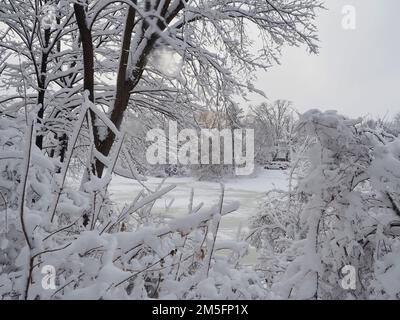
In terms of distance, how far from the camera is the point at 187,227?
129cm

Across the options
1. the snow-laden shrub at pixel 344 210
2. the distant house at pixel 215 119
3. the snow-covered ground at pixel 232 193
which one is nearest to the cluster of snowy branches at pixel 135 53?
the distant house at pixel 215 119

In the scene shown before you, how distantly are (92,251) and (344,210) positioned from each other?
1.44 meters

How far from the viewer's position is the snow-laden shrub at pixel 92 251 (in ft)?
3.82

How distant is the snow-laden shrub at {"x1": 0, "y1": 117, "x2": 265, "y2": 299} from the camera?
1.16 metres

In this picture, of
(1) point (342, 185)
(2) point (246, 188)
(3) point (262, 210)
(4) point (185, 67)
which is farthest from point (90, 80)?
(2) point (246, 188)

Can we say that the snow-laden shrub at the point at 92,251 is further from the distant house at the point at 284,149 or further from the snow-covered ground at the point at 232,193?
the snow-covered ground at the point at 232,193

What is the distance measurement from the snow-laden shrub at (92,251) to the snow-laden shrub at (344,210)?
54 centimetres

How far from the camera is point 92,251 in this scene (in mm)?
1330

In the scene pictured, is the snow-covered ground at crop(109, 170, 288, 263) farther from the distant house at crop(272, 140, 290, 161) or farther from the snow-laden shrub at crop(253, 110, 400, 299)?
the snow-laden shrub at crop(253, 110, 400, 299)

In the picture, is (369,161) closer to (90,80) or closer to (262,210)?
(90,80)

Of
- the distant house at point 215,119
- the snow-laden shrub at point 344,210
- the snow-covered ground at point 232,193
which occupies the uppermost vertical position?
the distant house at point 215,119

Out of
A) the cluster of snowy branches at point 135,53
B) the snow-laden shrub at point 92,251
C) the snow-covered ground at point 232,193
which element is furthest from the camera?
the snow-covered ground at point 232,193

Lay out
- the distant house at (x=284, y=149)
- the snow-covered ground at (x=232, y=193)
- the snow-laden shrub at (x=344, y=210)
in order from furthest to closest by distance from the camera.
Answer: the snow-covered ground at (x=232, y=193), the distant house at (x=284, y=149), the snow-laden shrub at (x=344, y=210)
